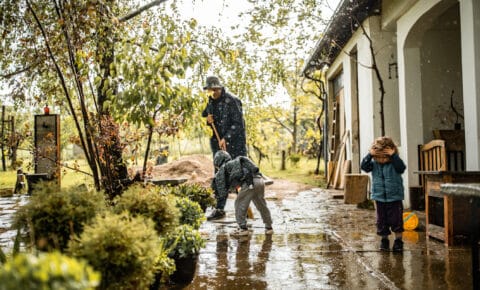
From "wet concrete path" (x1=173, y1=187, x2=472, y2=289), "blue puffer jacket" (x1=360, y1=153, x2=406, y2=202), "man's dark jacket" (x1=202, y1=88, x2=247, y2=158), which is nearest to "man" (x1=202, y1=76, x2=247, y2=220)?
"man's dark jacket" (x1=202, y1=88, x2=247, y2=158)

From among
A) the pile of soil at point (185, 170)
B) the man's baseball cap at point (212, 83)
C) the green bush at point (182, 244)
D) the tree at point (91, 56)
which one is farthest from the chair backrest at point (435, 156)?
the pile of soil at point (185, 170)

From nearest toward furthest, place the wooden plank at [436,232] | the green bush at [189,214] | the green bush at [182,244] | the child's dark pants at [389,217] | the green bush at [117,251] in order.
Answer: the green bush at [117,251] → the green bush at [182,244] → the green bush at [189,214] → the child's dark pants at [389,217] → the wooden plank at [436,232]

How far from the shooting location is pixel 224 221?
729cm

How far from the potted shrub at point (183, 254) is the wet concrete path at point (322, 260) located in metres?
0.08

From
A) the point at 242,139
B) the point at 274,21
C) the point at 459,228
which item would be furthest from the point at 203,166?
the point at 459,228

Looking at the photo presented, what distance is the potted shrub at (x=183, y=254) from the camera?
12.3 ft

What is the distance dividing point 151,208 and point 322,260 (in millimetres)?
2081

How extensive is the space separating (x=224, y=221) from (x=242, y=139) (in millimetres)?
1478

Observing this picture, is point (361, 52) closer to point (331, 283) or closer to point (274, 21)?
point (274, 21)

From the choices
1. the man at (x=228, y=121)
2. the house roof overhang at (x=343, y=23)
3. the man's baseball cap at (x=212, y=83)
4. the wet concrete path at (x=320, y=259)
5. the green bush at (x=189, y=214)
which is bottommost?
the wet concrete path at (x=320, y=259)

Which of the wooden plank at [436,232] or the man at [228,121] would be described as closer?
the wooden plank at [436,232]

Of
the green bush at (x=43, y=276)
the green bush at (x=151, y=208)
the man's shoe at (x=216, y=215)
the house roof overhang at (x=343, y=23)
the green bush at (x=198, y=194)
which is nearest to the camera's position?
the green bush at (x=43, y=276)

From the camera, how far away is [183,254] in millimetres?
3746

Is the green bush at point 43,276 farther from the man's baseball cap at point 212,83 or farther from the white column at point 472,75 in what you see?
the man's baseball cap at point 212,83
